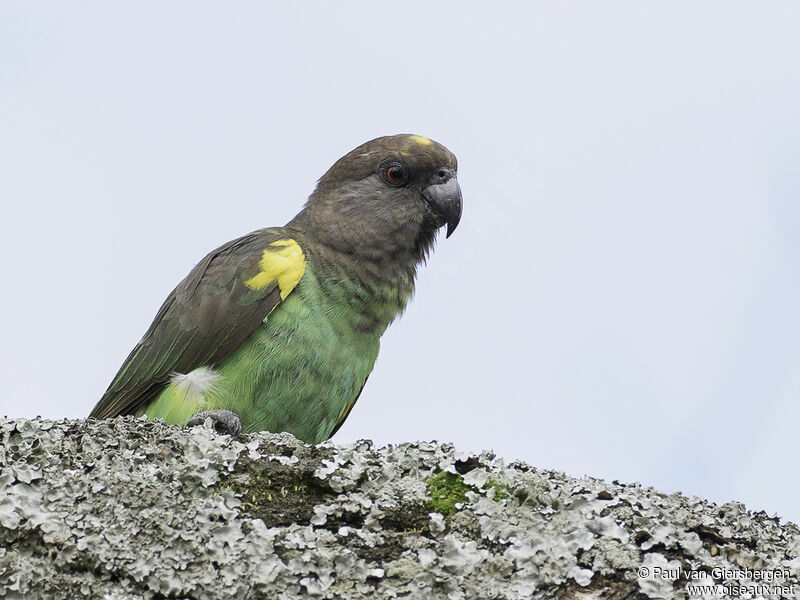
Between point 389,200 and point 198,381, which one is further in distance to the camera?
point 389,200

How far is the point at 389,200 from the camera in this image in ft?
20.3

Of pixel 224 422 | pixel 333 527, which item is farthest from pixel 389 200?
pixel 333 527

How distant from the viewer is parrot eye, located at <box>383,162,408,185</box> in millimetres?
6270

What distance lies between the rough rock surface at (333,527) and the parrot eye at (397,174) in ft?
11.0

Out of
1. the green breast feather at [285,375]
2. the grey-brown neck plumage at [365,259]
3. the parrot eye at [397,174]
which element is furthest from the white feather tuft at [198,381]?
the parrot eye at [397,174]

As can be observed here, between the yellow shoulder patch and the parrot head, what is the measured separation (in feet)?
1.30

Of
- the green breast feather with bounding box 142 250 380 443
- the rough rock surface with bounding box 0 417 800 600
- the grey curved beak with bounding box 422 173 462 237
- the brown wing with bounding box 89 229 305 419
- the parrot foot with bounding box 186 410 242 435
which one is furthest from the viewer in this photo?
the grey curved beak with bounding box 422 173 462 237

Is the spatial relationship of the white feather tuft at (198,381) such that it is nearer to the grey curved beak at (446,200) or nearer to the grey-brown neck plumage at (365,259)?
the grey-brown neck plumage at (365,259)

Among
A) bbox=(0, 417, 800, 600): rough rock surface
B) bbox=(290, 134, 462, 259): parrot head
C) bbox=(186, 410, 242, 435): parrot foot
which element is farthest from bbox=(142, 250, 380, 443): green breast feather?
bbox=(0, 417, 800, 600): rough rock surface

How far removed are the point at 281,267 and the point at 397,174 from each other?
1.23m

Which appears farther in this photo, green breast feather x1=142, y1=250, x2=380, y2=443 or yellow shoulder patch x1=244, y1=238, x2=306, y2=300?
yellow shoulder patch x1=244, y1=238, x2=306, y2=300

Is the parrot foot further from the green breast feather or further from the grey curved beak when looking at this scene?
the grey curved beak

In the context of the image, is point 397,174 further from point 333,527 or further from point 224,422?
point 333,527

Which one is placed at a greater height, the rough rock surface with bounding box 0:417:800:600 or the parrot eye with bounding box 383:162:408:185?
the parrot eye with bounding box 383:162:408:185
